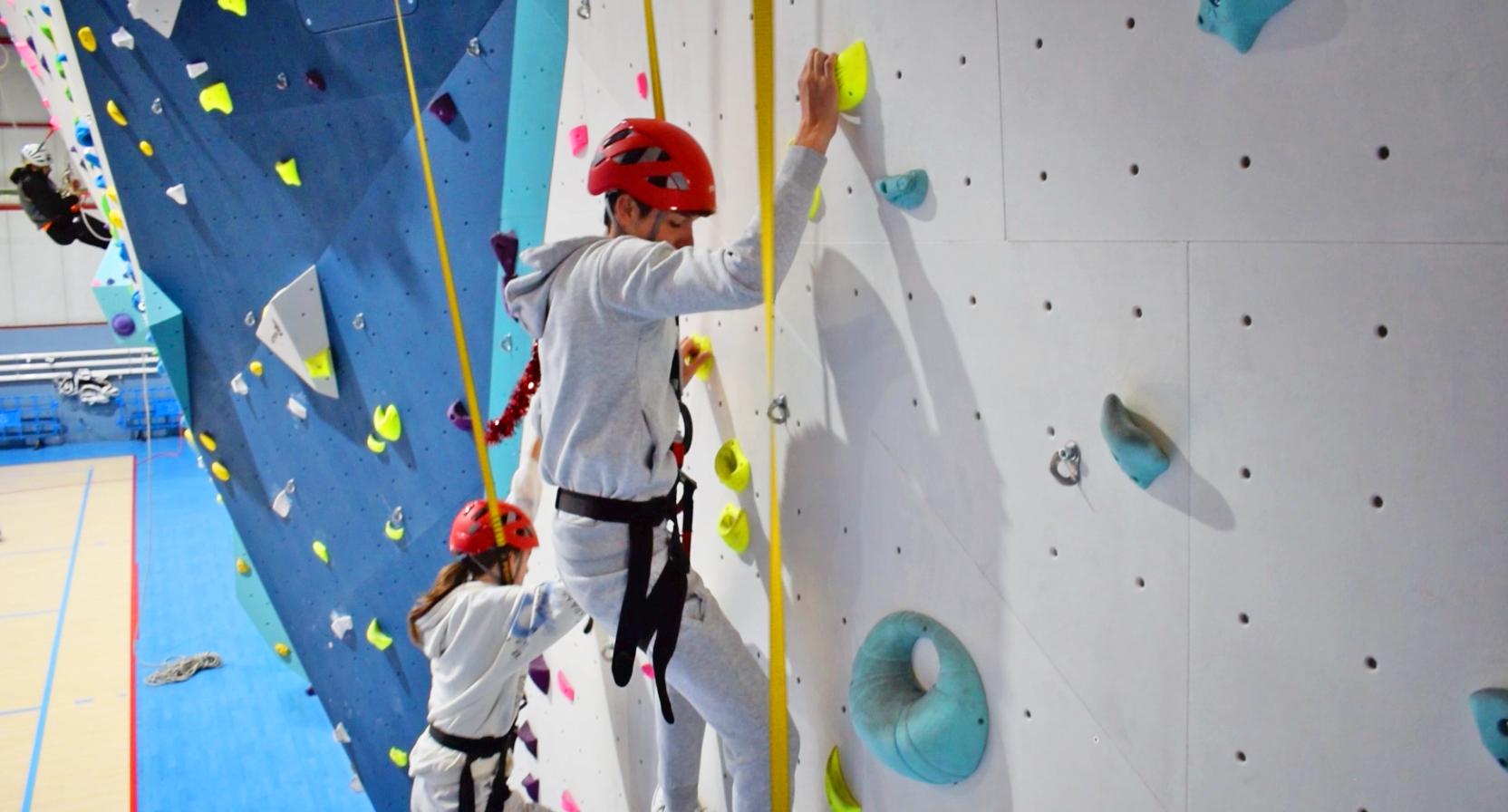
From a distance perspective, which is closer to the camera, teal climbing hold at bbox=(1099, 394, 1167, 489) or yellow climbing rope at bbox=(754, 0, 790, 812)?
teal climbing hold at bbox=(1099, 394, 1167, 489)

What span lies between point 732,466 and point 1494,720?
1305 mm

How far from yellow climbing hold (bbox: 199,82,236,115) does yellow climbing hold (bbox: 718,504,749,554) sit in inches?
103

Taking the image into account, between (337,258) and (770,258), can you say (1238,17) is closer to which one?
(770,258)

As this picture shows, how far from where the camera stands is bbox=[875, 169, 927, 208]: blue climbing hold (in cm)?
134

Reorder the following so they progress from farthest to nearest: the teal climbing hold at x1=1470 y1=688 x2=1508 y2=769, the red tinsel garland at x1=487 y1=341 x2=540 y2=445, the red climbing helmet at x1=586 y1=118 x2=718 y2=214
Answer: the red tinsel garland at x1=487 y1=341 x2=540 y2=445, the red climbing helmet at x1=586 y1=118 x2=718 y2=214, the teal climbing hold at x1=1470 y1=688 x2=1508 y2=769

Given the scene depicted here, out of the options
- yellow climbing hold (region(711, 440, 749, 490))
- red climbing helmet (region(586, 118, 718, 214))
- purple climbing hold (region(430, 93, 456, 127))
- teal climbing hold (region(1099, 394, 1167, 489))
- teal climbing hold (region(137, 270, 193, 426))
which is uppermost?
purple climbing hold (region(430, 93, 456, 127))

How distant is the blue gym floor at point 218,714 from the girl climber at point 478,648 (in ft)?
8.96

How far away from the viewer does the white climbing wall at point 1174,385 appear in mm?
831

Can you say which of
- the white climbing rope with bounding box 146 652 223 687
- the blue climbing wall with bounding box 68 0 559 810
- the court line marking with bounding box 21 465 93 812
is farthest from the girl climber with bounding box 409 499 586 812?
the white climbing rope with bounding box 146 652 223 687

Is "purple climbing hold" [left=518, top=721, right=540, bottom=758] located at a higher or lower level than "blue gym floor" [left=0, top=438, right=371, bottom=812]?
higher

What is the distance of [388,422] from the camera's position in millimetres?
3373

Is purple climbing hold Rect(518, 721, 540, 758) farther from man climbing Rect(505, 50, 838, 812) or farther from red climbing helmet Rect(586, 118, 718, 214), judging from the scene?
red climbing helmet Rect(586, 118, 718, 214)

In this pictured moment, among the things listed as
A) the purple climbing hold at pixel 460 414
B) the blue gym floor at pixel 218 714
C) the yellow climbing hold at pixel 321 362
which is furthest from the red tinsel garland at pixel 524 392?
the blue gym floor at pixel 218 714

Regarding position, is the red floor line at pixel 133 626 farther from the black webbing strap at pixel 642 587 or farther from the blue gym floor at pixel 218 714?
the black webbing strap at pixel 642 587
